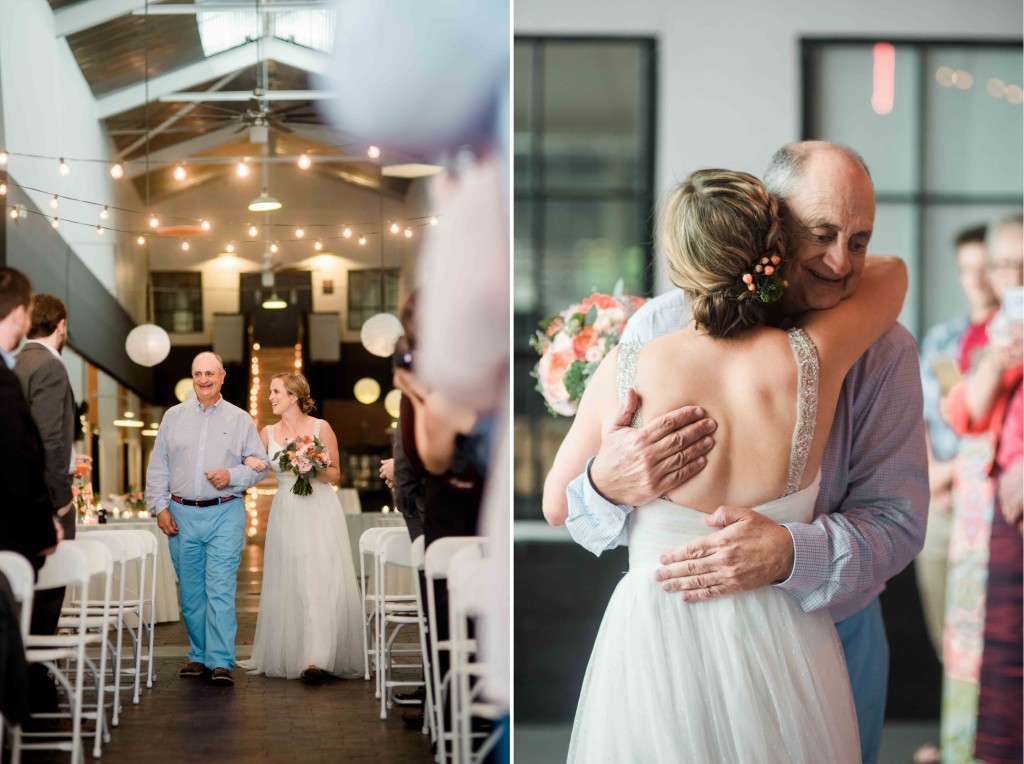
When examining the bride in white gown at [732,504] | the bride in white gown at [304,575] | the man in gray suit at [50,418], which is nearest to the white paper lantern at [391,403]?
the bride in white gown at [304,575]

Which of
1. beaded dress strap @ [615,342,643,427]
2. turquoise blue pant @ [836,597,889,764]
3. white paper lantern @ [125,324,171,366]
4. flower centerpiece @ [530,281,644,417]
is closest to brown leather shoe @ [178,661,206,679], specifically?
white paper lantern @ [125,324,171,366]

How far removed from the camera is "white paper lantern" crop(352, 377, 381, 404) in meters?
3.58

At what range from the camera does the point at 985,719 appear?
12.5 feet

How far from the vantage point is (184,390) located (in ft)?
11.5

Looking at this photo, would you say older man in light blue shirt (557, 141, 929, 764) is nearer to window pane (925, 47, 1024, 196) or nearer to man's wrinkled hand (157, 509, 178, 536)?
window pane (925, 47, 1024, 196)

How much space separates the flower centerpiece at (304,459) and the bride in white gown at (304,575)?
0.01 metres

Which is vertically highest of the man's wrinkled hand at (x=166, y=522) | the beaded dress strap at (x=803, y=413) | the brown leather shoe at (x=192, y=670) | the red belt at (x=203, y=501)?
the beaded dress strap at (x=803, y=413)

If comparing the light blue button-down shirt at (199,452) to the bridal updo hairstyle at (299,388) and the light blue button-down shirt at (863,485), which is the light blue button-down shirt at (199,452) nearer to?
the bridal updo hairstyle at (299,388)

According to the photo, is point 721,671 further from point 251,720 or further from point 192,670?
point 192,670

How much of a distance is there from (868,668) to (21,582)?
8.44 ft

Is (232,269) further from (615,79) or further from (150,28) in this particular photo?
(615,79)

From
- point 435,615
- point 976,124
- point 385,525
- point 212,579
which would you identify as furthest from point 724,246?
point 212,579

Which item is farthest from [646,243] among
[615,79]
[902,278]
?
[902,278]

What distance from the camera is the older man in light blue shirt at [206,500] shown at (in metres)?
3.50
